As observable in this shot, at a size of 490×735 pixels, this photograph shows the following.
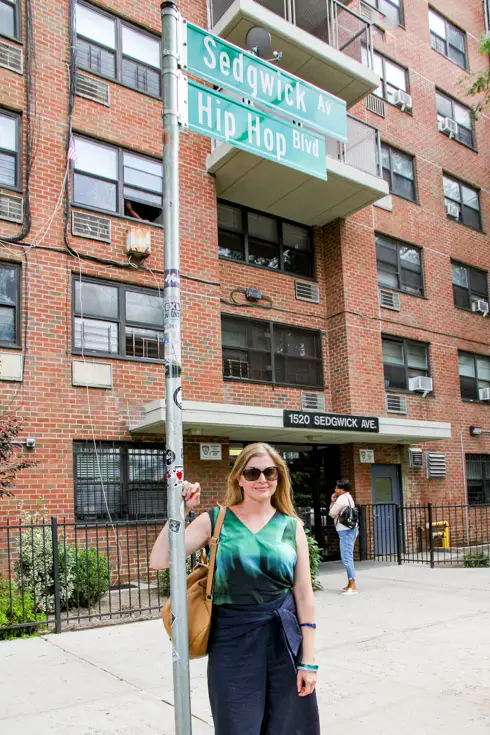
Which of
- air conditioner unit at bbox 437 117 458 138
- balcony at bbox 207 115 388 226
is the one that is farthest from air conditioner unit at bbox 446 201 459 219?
balcony at bbox 207 115 388 226

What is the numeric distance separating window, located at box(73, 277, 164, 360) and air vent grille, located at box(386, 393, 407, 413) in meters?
6.25

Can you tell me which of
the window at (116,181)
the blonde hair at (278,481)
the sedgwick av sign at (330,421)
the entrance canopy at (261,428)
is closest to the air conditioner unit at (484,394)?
the entrance canopy at (261,428)

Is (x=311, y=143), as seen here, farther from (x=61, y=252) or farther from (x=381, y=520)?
(x=381, y=520)

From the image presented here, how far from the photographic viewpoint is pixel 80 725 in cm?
459

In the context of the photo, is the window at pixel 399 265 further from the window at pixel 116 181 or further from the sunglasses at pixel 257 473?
the sunglasses at pixel 257 473

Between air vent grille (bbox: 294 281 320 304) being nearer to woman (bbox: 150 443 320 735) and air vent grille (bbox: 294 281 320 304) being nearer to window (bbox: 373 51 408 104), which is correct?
window (bbox: 373 51 408 104)

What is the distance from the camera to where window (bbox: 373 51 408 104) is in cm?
1806

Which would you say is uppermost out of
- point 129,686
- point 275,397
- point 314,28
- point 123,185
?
point 314,28

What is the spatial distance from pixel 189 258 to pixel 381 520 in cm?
717

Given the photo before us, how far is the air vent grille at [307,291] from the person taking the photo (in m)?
15.6

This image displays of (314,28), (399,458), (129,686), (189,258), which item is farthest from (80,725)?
(314,28)

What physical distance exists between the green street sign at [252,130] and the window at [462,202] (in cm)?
1609

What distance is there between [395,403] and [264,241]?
505 cm

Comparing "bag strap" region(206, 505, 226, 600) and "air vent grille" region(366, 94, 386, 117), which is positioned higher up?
"air vent grille" region(366, 94, 386, 117)
